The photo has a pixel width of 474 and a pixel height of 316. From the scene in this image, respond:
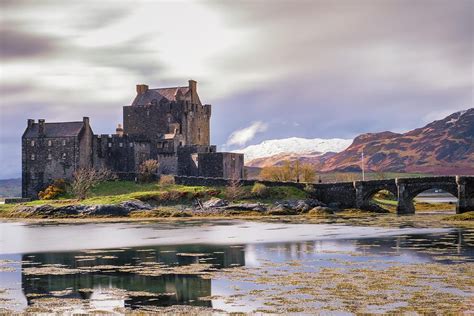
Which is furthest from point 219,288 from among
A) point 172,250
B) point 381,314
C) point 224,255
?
point 172,250

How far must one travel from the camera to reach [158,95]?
119188mm

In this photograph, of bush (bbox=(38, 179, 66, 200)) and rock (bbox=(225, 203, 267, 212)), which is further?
bush (bbox=(38, 179, 66, 200))

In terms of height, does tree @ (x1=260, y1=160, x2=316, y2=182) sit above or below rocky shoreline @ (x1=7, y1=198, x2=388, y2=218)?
above

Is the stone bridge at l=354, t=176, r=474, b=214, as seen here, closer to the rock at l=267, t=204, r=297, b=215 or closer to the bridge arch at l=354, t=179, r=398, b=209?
the bridge arch at l=354, t=179, r=398, b=209

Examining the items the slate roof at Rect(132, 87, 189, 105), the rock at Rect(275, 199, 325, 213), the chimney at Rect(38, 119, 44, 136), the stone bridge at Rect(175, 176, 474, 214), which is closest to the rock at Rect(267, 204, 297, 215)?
the rock at Rect(275, 199, 325, 213)

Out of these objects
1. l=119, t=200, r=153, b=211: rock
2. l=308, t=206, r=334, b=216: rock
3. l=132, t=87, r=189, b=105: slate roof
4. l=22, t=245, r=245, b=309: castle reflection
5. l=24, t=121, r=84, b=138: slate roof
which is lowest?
l=22, t=245, r=245, b=309: castle reflection

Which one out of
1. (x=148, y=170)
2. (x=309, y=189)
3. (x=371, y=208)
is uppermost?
(x=148, y=170)

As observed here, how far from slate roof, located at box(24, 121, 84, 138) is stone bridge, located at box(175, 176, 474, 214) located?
788 inches

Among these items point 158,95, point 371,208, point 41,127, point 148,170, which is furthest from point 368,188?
point 41,127

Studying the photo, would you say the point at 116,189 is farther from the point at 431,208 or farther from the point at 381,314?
the point at 381,314

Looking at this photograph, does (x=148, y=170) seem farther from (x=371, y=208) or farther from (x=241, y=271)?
(x=241, y=271)

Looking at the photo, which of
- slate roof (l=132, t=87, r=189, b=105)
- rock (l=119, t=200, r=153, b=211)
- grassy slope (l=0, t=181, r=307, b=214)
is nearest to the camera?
rock (l=119, t=200, r=153, b=211)

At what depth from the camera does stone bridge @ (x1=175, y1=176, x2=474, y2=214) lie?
81938 millimetres

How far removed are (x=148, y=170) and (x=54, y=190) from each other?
1337cm
